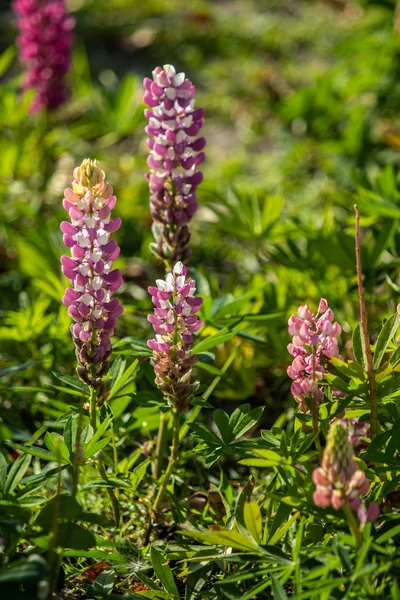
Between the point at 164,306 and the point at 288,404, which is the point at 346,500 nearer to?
the point at 164,306

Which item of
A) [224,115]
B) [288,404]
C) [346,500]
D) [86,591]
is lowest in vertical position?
[224,115]

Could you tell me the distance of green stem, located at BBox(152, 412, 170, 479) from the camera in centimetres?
191

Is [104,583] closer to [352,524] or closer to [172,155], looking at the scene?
[352,524]

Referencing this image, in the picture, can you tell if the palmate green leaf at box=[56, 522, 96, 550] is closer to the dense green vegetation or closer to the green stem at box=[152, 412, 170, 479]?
the dense green vegetation

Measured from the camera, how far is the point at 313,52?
5840mm

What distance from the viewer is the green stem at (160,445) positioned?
1.91m

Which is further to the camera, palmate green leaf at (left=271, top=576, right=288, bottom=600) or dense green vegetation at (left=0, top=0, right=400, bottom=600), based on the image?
dense green vegetation at (left=0, top=0, right=400, bottom=600)

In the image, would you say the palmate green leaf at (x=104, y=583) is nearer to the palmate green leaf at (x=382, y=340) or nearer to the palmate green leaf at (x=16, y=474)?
the palmate green leaf at (x=16, y=474)

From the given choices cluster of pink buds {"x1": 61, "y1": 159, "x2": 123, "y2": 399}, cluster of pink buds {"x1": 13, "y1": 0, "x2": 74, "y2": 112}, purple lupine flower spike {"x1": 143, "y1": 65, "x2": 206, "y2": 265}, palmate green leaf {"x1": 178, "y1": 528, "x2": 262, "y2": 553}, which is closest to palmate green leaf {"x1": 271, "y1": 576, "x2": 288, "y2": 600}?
palmate green leaf {"x1": 178, "y1": 528, "x2": 262, "y2": 553}

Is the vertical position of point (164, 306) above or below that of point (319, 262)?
above

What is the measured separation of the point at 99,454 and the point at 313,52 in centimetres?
478

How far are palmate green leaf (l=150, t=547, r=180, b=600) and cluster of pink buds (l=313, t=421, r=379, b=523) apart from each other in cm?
46

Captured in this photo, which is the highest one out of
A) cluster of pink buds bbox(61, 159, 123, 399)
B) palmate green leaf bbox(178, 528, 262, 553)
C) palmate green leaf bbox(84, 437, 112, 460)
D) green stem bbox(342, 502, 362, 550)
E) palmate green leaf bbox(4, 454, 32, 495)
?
cluster of pink buds bbox(61, 159, 123, 399)

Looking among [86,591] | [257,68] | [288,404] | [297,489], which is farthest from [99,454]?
[257,68]
